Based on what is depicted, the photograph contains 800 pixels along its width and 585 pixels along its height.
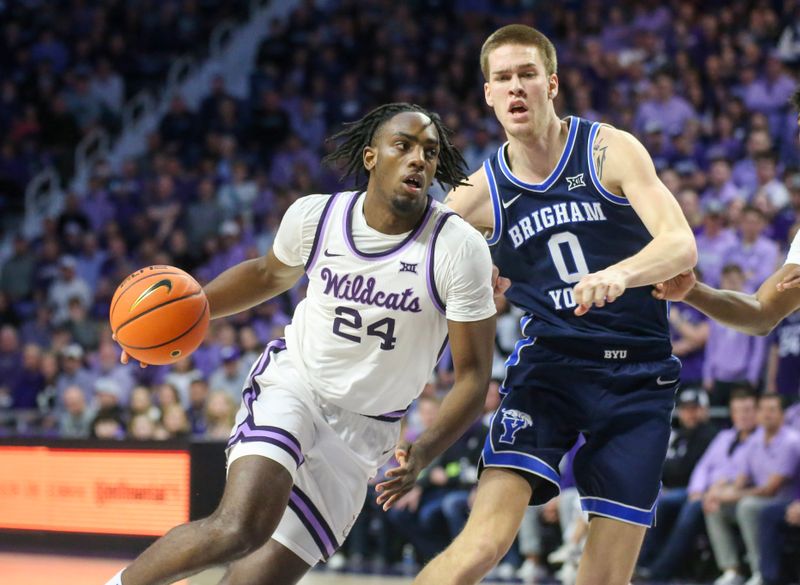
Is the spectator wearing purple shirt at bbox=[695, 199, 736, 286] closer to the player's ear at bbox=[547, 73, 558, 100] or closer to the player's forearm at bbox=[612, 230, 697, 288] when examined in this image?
the player's ear at bbox=[547, 73, 558, 100]

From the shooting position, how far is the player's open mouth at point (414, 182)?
4445 millimetres

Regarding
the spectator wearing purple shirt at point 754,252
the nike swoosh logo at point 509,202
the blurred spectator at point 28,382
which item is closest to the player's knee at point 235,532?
the nike swoosh logo at point 509,202

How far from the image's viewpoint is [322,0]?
18.0 meters

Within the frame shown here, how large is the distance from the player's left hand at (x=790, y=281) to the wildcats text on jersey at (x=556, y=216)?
30.3 inches

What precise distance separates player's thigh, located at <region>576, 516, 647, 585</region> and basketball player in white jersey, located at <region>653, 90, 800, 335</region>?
906mm

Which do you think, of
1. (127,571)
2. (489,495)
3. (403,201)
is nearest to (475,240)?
(403,201)

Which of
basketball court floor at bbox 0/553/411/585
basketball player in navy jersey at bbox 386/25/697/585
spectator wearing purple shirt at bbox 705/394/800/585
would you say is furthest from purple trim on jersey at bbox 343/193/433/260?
spectator wearing purple shirt at bbox 705/394/800/585

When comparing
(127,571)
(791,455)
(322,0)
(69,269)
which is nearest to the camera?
(127,571)

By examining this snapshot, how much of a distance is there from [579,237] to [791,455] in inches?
171

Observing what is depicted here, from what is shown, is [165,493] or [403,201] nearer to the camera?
[403,201]

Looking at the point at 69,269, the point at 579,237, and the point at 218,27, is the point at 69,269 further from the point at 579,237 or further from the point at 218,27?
the point at 579,237

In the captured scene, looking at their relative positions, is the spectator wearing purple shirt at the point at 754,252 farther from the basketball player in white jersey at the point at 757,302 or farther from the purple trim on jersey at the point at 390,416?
the purple trim on jersey at the point at 390,416

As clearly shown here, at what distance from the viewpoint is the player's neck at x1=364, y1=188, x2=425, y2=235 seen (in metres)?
4.50

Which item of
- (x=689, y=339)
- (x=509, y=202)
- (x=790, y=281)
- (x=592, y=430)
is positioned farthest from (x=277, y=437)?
(x=689, y=339)
